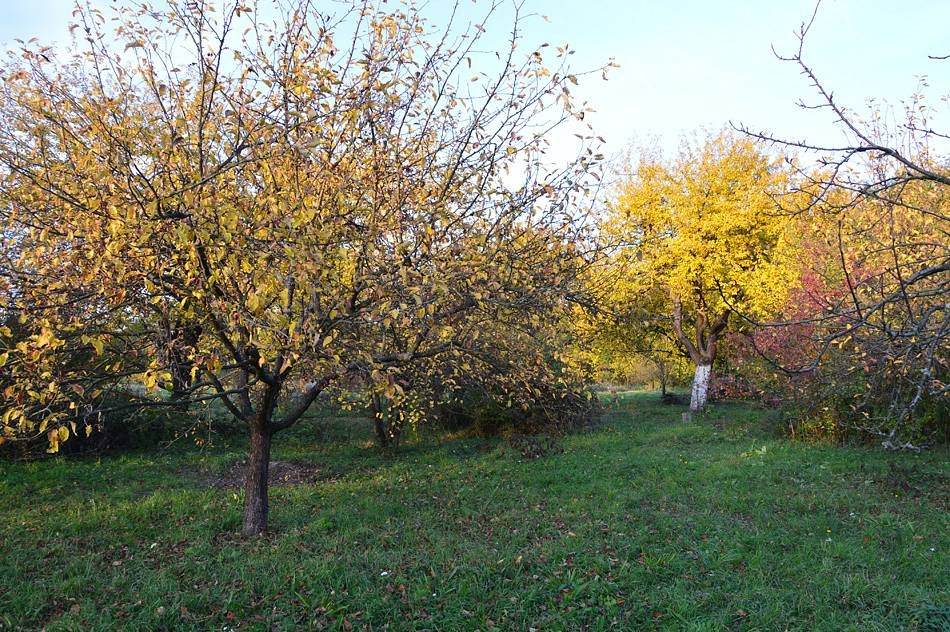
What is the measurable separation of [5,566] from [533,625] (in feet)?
16.6

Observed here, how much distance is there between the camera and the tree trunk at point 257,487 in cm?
670

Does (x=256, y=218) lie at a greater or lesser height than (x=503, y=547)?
greater

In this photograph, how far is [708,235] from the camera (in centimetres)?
1786

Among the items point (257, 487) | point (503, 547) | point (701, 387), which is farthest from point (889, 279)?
point (701, 387)

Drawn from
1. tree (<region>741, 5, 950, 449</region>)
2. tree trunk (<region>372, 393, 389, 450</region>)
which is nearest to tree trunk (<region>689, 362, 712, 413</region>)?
tree (<region>741, 5, 950, 449</region>)

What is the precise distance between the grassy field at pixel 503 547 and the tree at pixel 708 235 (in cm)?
737

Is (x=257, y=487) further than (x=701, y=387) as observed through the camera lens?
No

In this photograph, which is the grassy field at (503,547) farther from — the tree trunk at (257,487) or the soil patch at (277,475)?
the tree trunk at (257,487)

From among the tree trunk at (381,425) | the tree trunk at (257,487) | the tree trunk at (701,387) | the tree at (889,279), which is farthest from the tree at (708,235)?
the tree trunk at (257,487)

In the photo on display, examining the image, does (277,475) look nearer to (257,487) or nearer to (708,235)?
(257,487)

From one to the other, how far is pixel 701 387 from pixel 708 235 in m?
5.05

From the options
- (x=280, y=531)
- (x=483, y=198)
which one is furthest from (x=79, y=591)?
(x=483, y=198)

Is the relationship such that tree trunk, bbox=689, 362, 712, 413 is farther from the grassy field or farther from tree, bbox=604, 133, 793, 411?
the grassy field

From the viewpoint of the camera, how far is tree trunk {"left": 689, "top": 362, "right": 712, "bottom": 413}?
62.2ft
